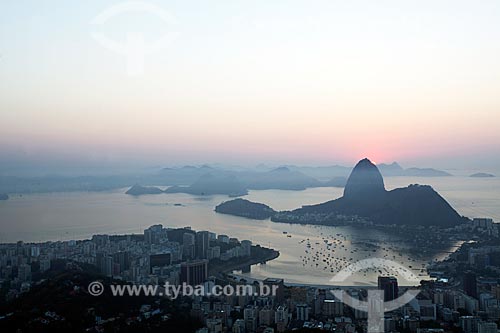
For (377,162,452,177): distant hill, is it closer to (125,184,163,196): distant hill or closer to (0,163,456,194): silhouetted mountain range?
(0,163,456,194): silhouetted mountain range

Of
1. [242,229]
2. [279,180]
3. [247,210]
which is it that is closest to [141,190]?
[247,210]

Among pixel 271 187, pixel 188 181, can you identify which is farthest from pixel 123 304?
pixel 271 187

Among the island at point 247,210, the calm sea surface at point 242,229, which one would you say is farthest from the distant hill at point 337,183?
the island at point 247,210

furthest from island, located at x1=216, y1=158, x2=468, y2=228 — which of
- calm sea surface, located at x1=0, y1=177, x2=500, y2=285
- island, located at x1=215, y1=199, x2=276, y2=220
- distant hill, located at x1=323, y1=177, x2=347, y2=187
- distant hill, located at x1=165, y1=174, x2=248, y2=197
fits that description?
distant hill, located at x1=323, y1=177, x2=347, y2=187

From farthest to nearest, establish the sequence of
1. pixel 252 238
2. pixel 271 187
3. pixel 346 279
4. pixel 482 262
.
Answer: pixel 271 187, pixel 252 238, pixel 482 262, pixel 346 279

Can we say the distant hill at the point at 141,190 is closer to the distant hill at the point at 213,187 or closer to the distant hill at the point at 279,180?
the distant hill at the point at 213,187

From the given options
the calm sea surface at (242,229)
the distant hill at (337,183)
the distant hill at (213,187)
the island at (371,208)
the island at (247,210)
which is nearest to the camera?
the calm sea surface at (242,229)

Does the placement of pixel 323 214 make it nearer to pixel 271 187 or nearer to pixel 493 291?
pixel 493 291
